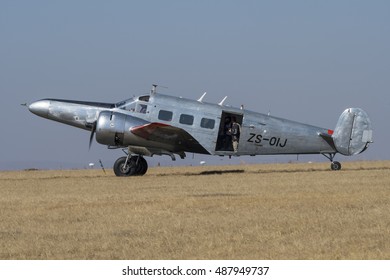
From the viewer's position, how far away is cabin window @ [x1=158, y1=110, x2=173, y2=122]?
99.4 feet

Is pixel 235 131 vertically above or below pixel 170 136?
above

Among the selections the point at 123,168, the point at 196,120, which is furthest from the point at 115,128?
the point at 196,120

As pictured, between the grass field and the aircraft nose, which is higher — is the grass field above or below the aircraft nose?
above

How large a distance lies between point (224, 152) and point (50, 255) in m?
19.7

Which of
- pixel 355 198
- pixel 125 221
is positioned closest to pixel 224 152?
pixel 355 198

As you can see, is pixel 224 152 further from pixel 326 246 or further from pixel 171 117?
pixel 326 246

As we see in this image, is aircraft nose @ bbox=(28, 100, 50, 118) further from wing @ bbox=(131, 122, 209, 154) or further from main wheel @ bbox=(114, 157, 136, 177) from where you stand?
wing @ bbox=(131, 122, 209, 154)

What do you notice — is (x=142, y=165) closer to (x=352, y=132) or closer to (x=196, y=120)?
(x=196, y=120)

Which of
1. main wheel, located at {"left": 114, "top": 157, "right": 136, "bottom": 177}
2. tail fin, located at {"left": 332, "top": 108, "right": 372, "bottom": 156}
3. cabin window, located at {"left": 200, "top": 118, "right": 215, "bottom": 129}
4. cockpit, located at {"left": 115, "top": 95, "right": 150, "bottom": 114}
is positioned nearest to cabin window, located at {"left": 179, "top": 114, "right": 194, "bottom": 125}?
cabin window, located at {"left": 200, "top": 118, "right": 215, "bottom": 129}

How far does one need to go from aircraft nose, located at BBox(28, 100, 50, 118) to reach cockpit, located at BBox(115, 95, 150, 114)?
2.65 meters

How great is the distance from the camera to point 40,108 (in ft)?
100

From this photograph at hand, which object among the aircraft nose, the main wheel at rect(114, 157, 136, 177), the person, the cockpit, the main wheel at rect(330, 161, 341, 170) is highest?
the cockpit

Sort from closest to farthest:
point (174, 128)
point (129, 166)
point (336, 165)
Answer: point (174, 128) < point (129, 166) < point (336, 165)

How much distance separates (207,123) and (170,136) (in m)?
1.46
